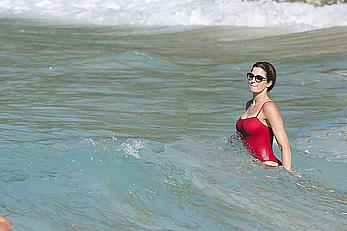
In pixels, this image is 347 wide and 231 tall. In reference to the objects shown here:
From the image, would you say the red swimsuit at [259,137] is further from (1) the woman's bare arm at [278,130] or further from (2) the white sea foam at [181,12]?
(2) the white sea foam at [181,12]

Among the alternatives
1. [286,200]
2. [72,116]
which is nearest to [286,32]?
[72,116]

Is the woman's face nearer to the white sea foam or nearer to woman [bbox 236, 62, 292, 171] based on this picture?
woman [bbox 236, 62, 292, 171]

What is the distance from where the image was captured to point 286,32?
746 inches

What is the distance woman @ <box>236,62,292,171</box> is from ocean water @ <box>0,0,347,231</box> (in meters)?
0.13

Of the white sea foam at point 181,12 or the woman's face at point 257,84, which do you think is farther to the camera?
the white sea foam at point 181,12

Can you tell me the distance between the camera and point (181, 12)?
71.7 ft

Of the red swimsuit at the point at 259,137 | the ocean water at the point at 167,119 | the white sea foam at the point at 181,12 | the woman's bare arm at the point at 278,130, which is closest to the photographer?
the ocean water at the point at 167,119

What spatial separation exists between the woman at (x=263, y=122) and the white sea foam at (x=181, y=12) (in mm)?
11893

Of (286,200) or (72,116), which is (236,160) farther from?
(72,116)

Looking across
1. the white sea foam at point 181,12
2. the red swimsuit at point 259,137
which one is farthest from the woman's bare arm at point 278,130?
the white sea foam at point 181,12

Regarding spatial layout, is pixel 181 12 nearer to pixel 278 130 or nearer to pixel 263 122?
pixel 263 122

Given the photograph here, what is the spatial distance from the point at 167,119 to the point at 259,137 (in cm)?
311

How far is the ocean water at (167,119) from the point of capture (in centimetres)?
680

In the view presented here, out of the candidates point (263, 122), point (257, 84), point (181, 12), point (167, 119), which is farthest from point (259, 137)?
point (181, 12)
